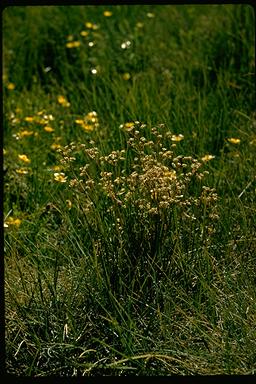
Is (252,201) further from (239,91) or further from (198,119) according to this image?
(239,91)

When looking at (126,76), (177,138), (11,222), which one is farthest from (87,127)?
(126,76)

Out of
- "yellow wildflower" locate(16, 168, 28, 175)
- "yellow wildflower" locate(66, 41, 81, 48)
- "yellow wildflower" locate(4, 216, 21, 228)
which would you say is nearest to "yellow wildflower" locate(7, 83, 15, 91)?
"yellow wildflower" locate(66, 41, 81, 48)

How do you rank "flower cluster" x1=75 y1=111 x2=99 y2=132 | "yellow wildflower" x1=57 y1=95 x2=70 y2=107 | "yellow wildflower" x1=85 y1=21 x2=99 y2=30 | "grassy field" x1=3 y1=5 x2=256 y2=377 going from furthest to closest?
"yellow wildflower" x1=85 y1=21 x2=99 y2=30
"yellow wildflower" x1=57 y1=95 x2=70 y2=107
"flower cluster" x1=75 y1=111 x2=99 y2=132
"grassy field" x1=3 y1=5 x2=256 y2=377

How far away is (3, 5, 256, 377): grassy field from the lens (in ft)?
9.02

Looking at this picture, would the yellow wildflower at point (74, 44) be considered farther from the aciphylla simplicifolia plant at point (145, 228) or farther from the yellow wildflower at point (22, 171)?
the aciphylla simplicifolia plant at point (145, 228)

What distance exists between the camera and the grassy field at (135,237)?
9.02 feet

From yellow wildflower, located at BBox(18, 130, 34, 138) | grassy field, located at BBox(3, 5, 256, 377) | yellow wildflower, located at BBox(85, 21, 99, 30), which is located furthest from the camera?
yellow wildflower, located at BBox(85, 21, 99, 30)

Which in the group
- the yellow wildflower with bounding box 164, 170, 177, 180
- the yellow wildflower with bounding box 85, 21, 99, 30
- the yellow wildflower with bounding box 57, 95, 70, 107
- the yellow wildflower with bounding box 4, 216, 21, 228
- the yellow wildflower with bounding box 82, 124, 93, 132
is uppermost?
the yellow wildflower with bounding box 164, 170, 177, 180

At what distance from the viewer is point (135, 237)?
2.93 meters

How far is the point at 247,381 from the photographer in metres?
2.62

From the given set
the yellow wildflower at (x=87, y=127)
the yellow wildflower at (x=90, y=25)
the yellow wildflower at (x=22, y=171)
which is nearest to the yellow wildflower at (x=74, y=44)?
the yellow wildflower at (x=90, y=25)

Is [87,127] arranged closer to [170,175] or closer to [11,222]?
[11,222]

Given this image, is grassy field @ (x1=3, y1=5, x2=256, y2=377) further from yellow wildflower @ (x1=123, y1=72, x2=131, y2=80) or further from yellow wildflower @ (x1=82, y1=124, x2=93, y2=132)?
yellow wildflower @ (x1=123, y1=72, x2=131, y2=80)

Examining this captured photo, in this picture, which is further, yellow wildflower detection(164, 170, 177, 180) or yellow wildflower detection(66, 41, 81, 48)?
yellow wildflower detection(66, 41, 81, 48)
